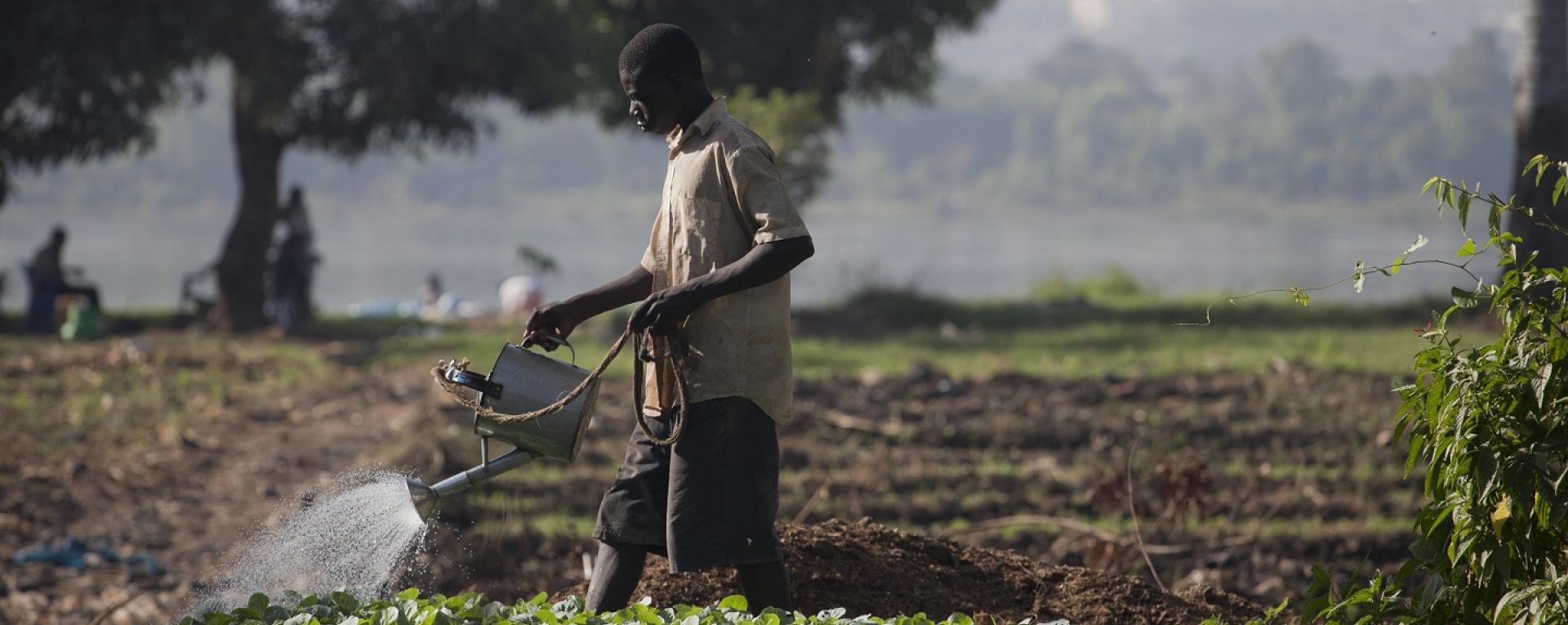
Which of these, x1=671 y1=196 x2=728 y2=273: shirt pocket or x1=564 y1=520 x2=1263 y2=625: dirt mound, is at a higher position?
x1=671 y1=196 x2=728 y2=273: shirt pocket

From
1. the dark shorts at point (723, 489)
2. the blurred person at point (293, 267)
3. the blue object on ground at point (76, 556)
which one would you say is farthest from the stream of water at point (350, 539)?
the blurred person at point (293, 267)

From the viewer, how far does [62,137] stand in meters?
16.8

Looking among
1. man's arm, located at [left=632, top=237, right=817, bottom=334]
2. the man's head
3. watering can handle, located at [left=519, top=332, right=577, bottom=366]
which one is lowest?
watering can handle, located at [left=519, top=332, right=577, bottom=366]

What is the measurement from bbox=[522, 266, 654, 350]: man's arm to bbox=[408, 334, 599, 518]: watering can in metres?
0.04

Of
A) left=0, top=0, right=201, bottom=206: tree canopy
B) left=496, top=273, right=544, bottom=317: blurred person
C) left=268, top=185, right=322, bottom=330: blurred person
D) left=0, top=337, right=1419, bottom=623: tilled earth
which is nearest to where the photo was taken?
left=0, top=337, right=1419, bottom=623: tilled earth

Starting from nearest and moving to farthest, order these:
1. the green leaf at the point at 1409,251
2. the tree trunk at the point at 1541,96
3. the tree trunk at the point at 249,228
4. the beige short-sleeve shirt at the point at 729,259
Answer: the green leaf at the point at 1409,251 < the beige short-sleeve shirt at the point at 729,259 < the tree trunk at the point at 1541,96 < the tree trunk at the point at 249,228

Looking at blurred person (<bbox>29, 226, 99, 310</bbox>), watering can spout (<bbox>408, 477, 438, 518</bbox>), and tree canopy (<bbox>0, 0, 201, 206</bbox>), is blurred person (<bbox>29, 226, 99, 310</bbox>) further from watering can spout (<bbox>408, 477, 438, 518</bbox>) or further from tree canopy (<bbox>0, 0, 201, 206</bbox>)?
watering can spout (<bbox>408, 477, 438, 518</bbox>)

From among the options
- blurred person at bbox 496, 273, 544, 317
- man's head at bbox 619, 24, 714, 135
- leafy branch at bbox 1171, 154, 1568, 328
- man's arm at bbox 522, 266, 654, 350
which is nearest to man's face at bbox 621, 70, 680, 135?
man's head at bbox 619, 24, 714, 135

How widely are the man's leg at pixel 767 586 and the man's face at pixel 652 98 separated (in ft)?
3.59

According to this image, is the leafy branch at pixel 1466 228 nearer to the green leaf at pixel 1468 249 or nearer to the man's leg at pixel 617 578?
the green leaf at pixel 1468 249

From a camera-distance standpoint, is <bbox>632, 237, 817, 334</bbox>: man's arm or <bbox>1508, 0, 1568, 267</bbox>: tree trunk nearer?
<bbox>632, 237, 817, 334</bbox>: man's arm

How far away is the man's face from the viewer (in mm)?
3812

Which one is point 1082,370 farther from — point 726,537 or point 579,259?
point 579,259

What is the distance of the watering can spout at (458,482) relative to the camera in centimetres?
387
